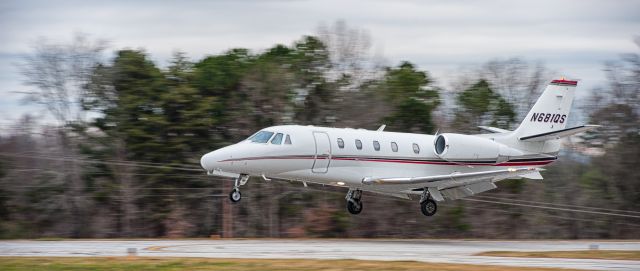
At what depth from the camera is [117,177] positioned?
4597cm

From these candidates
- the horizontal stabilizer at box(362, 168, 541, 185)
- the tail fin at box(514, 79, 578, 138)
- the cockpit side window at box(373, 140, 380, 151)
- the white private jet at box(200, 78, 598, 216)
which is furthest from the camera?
the tail fin at box(514, 79, 578, 138)

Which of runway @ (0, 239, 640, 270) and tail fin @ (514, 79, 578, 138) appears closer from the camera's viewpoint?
runway @ (0, 239, 640, 270)

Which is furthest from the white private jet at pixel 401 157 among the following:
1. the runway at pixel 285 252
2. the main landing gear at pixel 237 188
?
the runway at pixel 285 252

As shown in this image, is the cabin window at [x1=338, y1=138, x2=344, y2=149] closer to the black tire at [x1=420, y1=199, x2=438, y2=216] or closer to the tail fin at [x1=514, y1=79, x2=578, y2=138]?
the black tire at [x1=420, y1=199, x2=438, y2=216]

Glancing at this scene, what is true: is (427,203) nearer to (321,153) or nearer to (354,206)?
(354,206)

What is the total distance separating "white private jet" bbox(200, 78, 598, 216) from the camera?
97.6 feet

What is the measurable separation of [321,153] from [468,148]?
5.80 m

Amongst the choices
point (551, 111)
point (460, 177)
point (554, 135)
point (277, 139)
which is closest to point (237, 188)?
point (277, 139)

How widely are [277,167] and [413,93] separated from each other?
73.2 ft

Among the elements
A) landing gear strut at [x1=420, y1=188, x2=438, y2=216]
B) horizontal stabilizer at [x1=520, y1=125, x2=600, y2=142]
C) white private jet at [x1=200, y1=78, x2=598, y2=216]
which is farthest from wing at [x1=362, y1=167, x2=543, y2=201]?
horizontal stabilizer at [x1=520, y1=125, x2=600, y2=142]

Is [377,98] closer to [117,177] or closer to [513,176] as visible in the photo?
[117,177]

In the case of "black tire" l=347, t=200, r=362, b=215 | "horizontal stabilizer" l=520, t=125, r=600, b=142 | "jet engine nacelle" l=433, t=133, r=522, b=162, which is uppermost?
"horizontal stabilizer" l=520, t=125, r=600, b=142

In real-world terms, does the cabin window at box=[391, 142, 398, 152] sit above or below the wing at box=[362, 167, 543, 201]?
above

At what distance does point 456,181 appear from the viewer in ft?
105
